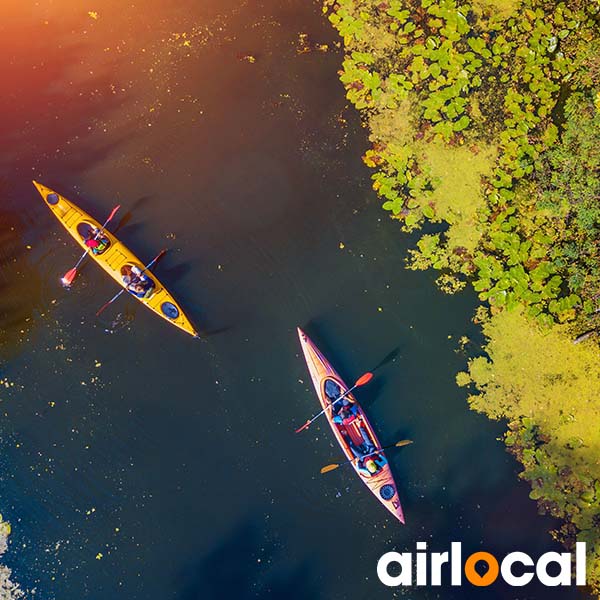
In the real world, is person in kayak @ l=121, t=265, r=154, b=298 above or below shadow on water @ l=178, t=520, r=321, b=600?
above

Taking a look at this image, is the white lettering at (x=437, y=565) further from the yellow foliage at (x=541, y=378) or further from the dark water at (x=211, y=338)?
the yellow foliage at (x=541, y=378)

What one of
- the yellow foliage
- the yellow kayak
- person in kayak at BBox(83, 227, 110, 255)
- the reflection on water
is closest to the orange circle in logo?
the yellow foliage

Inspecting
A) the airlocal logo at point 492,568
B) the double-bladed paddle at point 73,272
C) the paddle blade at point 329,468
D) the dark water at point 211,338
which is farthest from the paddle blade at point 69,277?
the airlocal logo at point 492,568

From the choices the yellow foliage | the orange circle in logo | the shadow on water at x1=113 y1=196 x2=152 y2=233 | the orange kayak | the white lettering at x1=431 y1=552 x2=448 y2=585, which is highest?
the yellow foliage

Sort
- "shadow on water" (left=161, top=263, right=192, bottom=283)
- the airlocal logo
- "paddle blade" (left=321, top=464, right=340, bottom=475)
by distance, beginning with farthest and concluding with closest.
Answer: "shadow on water" (left=161, top=263, right=192, bottom=283)
the airlocal logo
"paddle blade" (left=321, top=464, right=340, bottom=475)

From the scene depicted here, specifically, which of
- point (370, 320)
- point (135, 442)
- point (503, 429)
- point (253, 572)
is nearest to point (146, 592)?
point (253, 572)

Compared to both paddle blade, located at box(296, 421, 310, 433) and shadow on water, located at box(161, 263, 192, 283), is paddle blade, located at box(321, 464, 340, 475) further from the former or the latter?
shadow on water, located at box(161, 263, 192, 283)

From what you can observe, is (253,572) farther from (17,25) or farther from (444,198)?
(17,25)

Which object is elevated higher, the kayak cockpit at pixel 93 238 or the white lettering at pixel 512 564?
the kayak cockpit at pixel 93 238
